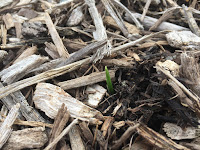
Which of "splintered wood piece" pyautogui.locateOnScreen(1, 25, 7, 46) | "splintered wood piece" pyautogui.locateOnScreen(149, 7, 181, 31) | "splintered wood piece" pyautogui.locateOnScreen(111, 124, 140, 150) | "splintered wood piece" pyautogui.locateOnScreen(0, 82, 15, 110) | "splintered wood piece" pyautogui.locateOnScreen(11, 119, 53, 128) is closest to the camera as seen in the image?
"splintered wood piece" pyautogui.locateOnScreen(111, 124, 140, 150)

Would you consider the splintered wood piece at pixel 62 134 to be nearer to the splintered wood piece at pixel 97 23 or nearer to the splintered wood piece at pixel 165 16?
the splintered wood piece at pixel 97 23

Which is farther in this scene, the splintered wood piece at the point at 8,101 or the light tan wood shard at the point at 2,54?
the light tan wood shard at the point at 2,54

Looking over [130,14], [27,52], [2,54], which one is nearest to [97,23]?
[130,14]

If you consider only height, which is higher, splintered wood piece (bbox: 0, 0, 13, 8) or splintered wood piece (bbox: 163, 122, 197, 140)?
splintered wood piece (bbox: 0, 0, 13, 8)

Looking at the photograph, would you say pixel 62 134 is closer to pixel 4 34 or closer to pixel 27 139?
pixel 27 139

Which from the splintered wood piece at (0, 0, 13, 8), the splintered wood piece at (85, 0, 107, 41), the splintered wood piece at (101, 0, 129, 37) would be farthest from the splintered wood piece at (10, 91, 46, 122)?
the splintered wood piece at (0, 0, 13, 8)

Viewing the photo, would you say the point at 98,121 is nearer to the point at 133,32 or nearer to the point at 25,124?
the point at 25,124

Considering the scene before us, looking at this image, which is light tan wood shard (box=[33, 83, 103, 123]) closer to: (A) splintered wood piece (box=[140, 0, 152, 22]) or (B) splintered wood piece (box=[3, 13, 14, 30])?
(B) splintered wood piece (box=[3, 13, 14, 30])

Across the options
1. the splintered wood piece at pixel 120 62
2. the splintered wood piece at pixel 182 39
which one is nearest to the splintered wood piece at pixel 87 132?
the splintered wood piece at pixel 120 62
